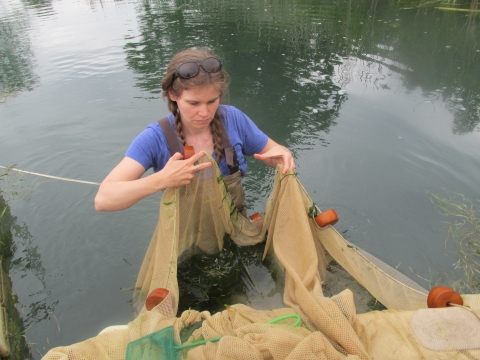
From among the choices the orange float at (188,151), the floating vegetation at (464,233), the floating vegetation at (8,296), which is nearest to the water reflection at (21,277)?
the floating vegetation at (8,296)

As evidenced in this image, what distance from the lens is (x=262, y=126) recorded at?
19.1 ft

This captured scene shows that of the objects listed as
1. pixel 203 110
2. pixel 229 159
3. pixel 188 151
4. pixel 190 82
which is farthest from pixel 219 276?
pixel 190 82

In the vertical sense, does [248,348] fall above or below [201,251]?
above

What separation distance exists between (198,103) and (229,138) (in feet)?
1.62

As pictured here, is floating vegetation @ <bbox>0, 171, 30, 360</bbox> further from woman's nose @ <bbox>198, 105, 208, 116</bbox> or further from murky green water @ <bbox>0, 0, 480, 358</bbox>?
woman's nose @ <bbox>198, 105, 208, 116</bbox>

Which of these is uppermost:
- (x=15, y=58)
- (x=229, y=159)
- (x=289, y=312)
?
(x=229, y=159)

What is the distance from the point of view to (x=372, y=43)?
898 centimetres

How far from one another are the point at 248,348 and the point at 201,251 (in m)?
1.54

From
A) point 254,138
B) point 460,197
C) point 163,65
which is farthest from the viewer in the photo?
point 163,65

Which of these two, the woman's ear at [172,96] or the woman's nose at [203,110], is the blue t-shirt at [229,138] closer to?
the woman's ear at [172,96]

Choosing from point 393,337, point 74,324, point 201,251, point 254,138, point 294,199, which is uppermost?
point 254,138

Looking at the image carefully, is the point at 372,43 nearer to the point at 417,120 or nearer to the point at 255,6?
the point at 417,120

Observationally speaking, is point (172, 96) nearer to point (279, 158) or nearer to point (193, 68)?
point (193, 68)

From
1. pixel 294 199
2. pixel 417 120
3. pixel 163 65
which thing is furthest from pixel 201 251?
pixel 163 65
